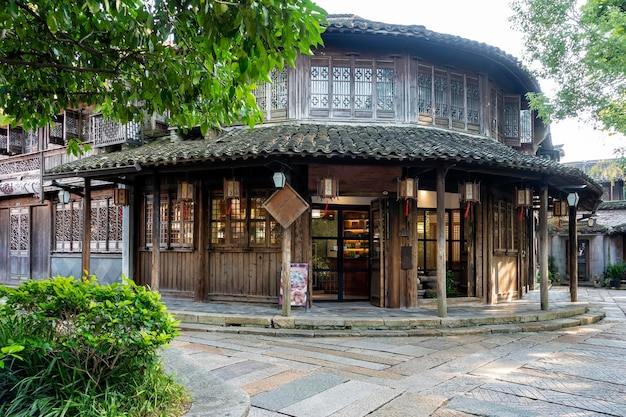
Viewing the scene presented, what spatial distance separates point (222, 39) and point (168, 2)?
0.69 meters

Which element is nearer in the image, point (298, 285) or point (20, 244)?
point (298, 285)

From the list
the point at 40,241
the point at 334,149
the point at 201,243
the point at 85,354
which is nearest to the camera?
the point at 85,354

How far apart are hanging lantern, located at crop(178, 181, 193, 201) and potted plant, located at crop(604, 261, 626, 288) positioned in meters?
20.3

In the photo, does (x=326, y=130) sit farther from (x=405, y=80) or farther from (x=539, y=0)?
(x=539, y=0)

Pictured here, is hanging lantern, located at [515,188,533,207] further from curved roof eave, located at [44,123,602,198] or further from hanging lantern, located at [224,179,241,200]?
hanging lantern, located at [224,179,241,200]

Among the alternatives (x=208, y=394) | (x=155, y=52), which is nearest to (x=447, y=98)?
(x=155, y=52)

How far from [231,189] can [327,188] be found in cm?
223

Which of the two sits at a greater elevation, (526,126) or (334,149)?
(526,126)

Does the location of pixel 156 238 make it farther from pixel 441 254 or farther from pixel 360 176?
pixel 441 254

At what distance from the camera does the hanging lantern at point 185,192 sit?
1080 cm

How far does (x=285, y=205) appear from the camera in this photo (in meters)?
9.37

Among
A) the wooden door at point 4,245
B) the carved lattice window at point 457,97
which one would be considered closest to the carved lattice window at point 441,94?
the carved lattice window at point 457,97

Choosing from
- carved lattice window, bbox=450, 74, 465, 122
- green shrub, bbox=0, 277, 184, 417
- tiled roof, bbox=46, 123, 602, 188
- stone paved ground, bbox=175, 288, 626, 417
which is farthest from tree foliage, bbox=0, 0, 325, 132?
carved lattice window, bbox=450, 74, 465, 122

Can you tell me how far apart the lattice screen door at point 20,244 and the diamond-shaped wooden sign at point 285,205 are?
37.5ft
